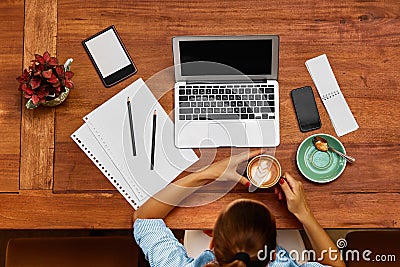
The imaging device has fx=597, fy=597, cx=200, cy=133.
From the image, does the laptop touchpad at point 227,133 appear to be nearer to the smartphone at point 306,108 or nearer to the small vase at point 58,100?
the smartphone at point 306,108

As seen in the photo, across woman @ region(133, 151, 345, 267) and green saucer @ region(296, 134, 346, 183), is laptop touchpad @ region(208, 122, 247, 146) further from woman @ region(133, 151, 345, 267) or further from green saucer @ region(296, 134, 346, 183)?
green saucer @ region(296, 134, 346, 183)

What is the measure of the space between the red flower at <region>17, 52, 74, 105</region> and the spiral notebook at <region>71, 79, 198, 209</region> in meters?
0.12

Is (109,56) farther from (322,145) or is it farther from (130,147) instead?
(322,145)

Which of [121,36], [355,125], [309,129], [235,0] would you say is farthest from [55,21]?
[355,125]

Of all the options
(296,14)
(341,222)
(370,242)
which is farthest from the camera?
(370,242)

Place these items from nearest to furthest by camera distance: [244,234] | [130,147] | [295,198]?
[244,234] → [295,198] → [130,147]

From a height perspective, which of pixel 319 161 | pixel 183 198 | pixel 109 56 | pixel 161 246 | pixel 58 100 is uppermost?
pixel 109 56

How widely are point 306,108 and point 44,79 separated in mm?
689

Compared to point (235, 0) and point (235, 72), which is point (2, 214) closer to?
point (235, 72)

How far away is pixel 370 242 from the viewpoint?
72.5 inches

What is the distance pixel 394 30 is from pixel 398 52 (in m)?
0.06

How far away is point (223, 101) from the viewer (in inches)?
63.1

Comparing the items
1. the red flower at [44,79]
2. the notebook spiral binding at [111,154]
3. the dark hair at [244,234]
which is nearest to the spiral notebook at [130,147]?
the notebook spiral binding at [111,154]

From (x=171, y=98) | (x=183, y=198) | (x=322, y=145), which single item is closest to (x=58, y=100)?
(x=171, y=98)
